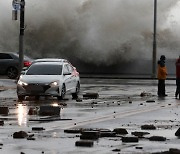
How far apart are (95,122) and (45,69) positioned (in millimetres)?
10817

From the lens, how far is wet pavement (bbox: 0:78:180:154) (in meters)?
13.0

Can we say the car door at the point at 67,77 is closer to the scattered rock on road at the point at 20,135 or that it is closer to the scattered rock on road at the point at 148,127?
the scattered rock on road at the point at 148,127

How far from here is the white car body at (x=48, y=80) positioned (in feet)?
88.8

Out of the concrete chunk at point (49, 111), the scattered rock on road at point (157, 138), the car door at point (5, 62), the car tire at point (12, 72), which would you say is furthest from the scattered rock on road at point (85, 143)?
the car door at point (5, 62)

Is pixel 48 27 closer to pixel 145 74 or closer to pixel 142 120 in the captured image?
pixel 145 74

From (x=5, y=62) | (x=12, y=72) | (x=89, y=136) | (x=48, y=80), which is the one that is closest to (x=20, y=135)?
(x=89, y=136)

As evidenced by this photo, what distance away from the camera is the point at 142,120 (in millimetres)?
18781

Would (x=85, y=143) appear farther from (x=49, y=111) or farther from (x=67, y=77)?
(x=67, y=77)

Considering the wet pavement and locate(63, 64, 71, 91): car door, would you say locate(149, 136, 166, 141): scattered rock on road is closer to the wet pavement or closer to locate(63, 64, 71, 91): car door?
the wet pavement

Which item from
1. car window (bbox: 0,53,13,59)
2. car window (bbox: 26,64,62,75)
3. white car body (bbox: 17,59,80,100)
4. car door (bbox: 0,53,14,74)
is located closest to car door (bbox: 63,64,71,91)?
white car body (bbox: 17,59,80,100)

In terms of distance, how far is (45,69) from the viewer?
1125 inches

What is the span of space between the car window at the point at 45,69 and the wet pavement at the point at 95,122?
102 centimetres

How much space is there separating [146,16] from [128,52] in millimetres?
3325

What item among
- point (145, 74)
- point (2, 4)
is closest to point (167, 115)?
point (145, 74)
